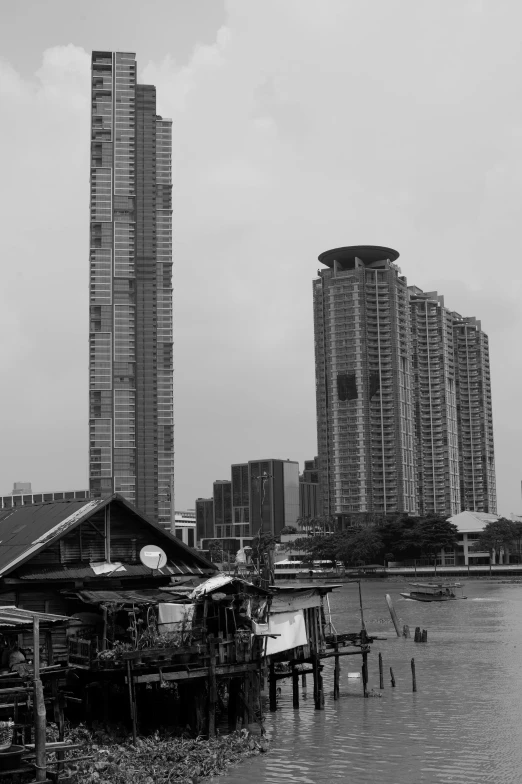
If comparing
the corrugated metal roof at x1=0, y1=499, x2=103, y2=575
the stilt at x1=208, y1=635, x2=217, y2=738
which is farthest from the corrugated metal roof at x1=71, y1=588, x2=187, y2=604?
the corrugated metal roof at x1=0, y1=499, x2=103, y2=575

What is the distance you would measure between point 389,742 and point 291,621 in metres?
5.97

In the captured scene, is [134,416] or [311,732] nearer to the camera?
[311,732]

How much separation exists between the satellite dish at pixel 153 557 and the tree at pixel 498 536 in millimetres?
163738

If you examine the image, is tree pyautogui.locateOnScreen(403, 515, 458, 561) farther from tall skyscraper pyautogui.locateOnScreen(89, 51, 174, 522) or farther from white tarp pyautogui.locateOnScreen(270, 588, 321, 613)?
white tarp pyautogui.locateOnScreen(270, 588, 321, 613)

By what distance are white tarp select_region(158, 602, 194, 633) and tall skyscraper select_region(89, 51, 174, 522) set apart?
147 meters

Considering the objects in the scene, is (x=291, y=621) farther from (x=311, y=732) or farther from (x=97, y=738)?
(x=97, y=738)

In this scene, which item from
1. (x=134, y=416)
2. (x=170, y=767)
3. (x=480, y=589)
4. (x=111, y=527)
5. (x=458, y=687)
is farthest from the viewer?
(x=134, y=416)

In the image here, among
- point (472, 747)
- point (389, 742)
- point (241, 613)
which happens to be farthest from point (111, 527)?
point (472, 747)

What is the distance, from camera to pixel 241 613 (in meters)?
34.5

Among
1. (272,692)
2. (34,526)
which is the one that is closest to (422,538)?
(272,692)

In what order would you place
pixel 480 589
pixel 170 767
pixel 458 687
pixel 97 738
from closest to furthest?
pixel 170 767 < pixel 97 738 < pixel 458 687 < pixel 480 589

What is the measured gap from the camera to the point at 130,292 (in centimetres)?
18575

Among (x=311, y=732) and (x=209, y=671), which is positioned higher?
(x=209, y=671)

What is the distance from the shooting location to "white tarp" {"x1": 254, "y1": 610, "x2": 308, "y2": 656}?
36312mm
